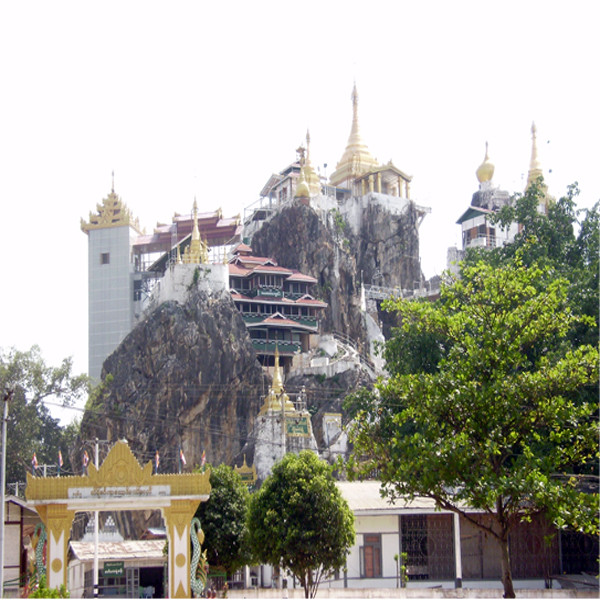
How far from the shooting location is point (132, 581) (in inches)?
1684

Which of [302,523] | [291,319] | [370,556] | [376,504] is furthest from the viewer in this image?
[291,319]

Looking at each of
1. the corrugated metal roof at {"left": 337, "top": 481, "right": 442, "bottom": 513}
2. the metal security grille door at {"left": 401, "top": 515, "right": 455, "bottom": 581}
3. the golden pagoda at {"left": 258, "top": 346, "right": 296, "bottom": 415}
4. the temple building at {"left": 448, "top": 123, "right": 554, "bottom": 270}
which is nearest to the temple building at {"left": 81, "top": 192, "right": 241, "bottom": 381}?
the temple building at {"left": 448, "top": 123, "right": 554, "bottom": 270}

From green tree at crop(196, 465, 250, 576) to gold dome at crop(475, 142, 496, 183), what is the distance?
2527 inches

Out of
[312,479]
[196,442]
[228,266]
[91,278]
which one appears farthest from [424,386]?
[91,278]

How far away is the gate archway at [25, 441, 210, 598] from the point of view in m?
31.9

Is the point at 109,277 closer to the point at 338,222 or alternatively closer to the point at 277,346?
the point at 338,222

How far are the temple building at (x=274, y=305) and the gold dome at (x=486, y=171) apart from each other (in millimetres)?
28226

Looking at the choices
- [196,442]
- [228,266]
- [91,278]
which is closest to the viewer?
[196,442]

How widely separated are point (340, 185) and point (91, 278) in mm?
26653

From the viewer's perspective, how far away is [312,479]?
3472 cm

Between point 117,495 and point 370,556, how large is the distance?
39.7 ft

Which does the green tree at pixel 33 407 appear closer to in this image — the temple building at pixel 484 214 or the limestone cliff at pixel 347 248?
the limestone cliff at pixel 347 248

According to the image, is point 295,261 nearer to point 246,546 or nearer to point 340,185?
point 340,185

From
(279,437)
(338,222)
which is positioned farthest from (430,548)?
(338,222)
